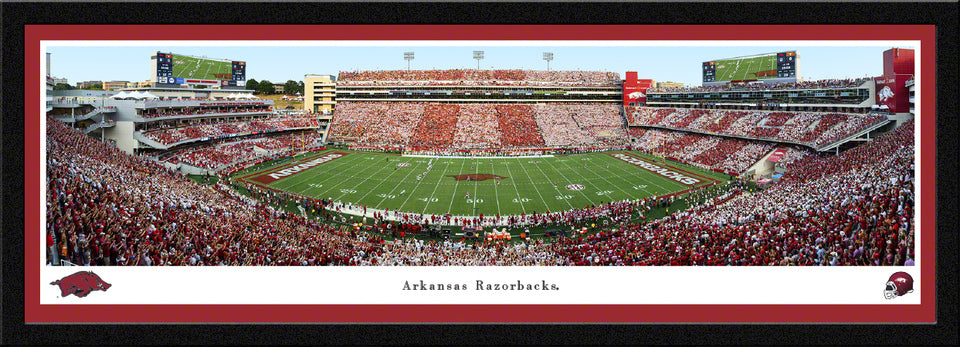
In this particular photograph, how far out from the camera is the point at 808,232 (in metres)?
7.48

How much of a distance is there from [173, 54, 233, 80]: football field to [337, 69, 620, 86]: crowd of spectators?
1299 centimetres

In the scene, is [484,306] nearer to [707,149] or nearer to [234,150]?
[234,150]

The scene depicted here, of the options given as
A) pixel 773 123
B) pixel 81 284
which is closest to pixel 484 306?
pixel 81 284

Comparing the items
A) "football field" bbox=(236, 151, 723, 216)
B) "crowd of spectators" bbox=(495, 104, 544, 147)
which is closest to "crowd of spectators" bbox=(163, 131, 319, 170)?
"football field" bbox=(236, 151, 723, 216)

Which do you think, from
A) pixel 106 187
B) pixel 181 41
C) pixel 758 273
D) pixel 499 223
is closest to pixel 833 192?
pixel 758 273

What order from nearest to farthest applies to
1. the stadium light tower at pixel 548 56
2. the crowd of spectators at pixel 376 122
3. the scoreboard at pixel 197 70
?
the scoreboard at pixel 197 70 → the crowd of spectators at pixel 376 122 → the stadium light tower at pixel 548 56

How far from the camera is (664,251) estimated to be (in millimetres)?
8109

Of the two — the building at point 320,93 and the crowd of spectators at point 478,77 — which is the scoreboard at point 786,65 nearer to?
the crowd of spectators at point 478,77

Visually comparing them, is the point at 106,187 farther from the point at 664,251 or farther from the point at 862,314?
the point at 862,314

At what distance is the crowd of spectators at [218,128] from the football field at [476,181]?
4.84 metres

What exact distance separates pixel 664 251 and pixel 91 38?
803 cm

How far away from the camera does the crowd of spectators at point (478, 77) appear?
48.8 meters

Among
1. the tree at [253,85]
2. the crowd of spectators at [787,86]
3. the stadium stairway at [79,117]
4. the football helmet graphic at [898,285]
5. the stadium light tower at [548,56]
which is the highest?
the stadium light tower at [548,56]

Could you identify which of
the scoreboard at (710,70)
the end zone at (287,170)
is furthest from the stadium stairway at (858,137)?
the end zone at (287,170)
